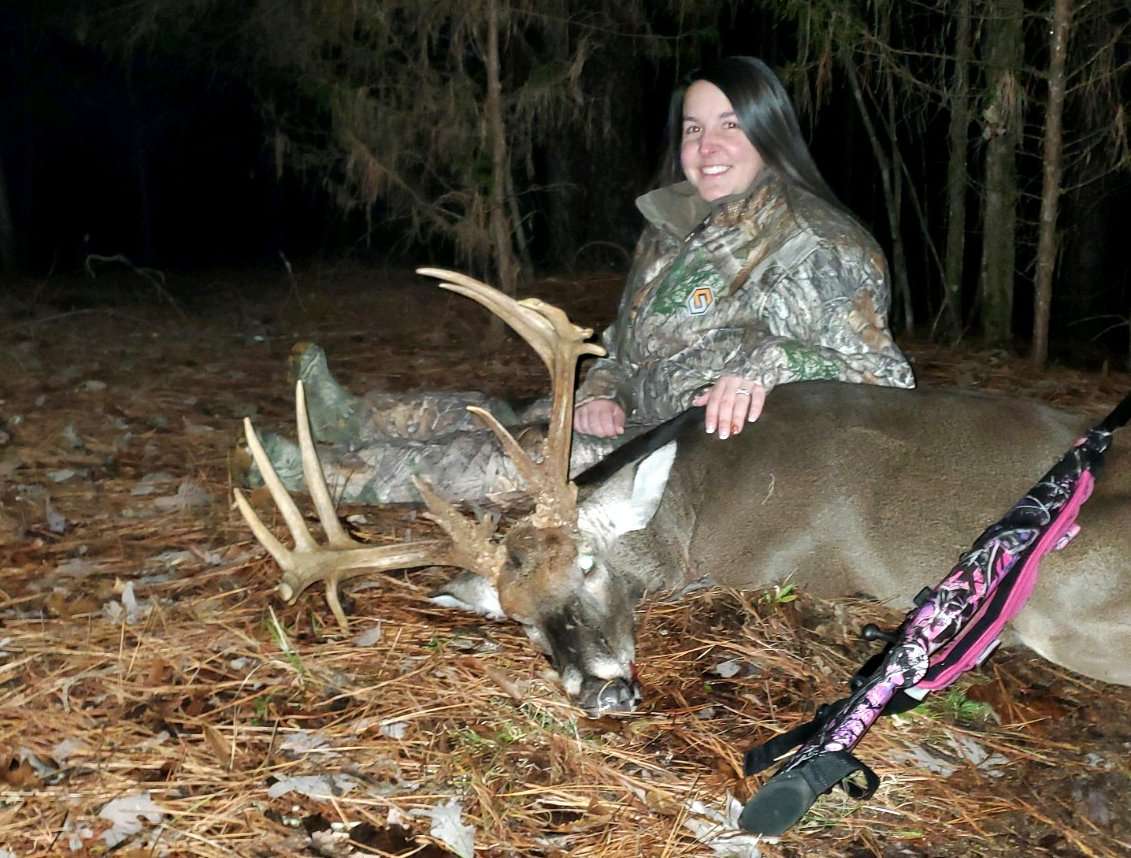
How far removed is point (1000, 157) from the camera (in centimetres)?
660

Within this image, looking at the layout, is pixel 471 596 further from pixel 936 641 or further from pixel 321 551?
pixel 936 641

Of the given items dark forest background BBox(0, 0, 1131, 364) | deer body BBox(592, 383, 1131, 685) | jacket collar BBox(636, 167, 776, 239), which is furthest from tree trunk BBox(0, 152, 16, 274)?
deer body BBox(592, 383, 1131, 685)

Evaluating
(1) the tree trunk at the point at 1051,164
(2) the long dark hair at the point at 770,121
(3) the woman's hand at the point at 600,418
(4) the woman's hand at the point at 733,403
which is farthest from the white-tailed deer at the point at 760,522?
(1) the tree trunk at the point at 1051,164

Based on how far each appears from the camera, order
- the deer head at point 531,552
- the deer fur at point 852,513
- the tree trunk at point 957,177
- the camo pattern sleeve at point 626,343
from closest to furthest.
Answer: the deer head at point 531,552 < the deer fur at point 852,513 < the camo pattern sleeve at point 626,343 < the tree trunk at point 957,177

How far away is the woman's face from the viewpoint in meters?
3.82

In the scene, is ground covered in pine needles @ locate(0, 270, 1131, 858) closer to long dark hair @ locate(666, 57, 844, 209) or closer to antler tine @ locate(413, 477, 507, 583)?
antler tine @ locate(413, 477, 507, 583)

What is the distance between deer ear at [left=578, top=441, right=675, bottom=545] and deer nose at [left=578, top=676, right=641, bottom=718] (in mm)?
576

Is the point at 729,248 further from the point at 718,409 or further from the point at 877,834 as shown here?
the point at 877,834

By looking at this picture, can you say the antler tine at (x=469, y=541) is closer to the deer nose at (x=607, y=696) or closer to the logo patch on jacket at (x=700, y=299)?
the deer nose at (x=607, y=696)

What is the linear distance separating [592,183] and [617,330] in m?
6.36

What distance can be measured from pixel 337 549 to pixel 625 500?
856mm

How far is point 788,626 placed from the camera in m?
3.09

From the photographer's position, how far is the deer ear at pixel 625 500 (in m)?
3.21

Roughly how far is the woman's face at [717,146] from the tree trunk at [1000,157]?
2.53m
